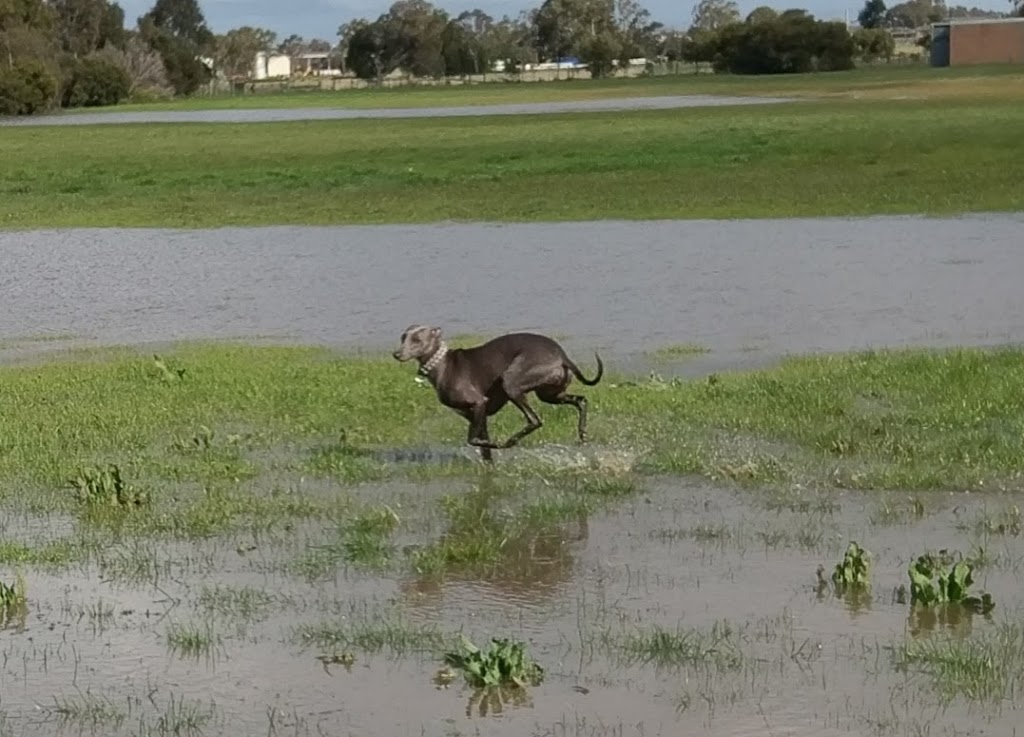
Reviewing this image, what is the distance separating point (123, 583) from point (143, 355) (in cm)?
704

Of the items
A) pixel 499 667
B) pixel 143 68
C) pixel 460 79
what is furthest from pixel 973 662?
pixel 460 79

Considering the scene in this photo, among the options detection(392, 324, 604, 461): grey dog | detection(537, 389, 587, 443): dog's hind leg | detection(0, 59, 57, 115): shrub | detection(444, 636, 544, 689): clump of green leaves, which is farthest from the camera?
detection(0, 59, 57, 115): shrub

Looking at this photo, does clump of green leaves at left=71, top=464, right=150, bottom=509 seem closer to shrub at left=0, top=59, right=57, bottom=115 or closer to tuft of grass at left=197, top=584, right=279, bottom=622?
tuft of grass at left=197, top=584, right=279, bottom=622

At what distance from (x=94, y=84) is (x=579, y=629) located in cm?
9105

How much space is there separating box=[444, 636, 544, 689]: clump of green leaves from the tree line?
7667 cm

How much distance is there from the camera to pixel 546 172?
31484 mm

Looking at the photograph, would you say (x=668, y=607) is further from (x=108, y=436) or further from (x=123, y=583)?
(x=108, y=436)

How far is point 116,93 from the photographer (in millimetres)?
96812

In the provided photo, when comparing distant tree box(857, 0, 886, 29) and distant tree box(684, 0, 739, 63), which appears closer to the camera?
distant tree box(684, 0, 739, 63)

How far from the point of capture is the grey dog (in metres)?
9.80

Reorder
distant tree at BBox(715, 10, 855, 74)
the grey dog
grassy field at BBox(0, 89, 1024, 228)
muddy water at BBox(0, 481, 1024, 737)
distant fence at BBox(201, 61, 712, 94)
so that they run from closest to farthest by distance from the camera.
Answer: muddy water at BBox(0, 481, 1024, 737), the grey dog, grassy field at BBox(0, 89, 1024, 228), distant tree at BBox(715, 10, 855, 74), distant fence at BBox(201, 61, 712, 94)

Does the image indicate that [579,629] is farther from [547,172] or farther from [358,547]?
[547,172]

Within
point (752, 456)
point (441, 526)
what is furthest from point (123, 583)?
point (752, 456)

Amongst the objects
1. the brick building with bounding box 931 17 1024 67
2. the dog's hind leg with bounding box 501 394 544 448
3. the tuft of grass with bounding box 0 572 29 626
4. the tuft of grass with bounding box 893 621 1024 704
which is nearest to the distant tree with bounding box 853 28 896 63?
the brick building with bounding box 931 17 1024 67
